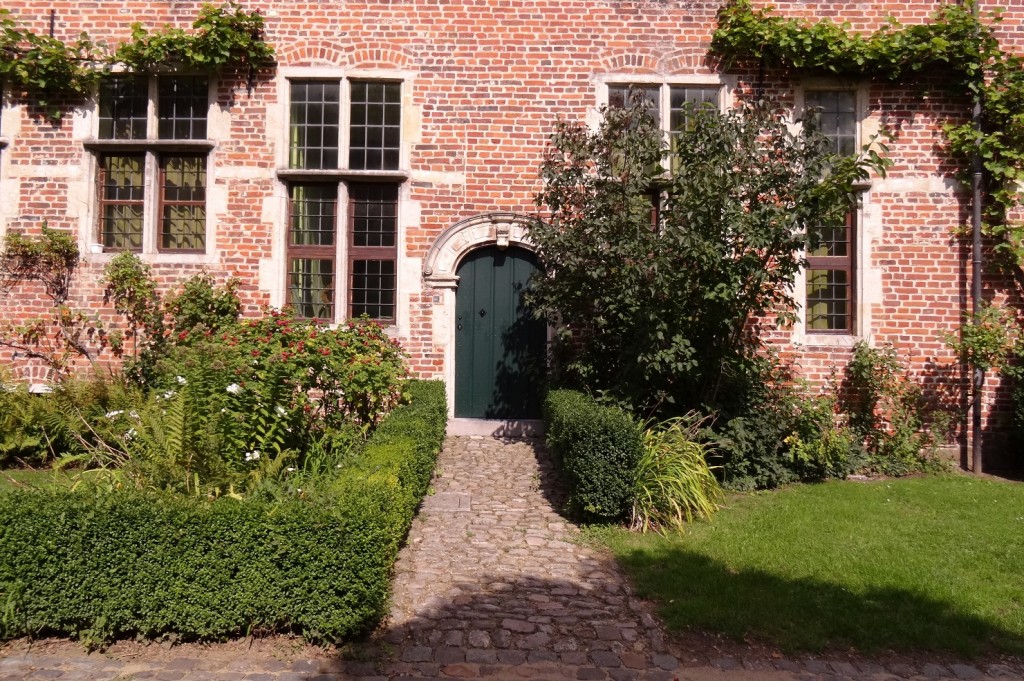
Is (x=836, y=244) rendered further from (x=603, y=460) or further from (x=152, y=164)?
(x=152, y=164)

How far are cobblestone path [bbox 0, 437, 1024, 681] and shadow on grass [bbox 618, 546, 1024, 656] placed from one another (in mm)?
148

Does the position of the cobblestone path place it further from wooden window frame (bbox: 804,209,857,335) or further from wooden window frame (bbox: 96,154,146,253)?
wooden window frame (bbox: 96,154,146,253)

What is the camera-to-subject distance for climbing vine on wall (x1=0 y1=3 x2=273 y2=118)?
841 cm

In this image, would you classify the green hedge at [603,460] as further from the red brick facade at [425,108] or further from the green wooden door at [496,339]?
the red brick facade at [425,108]

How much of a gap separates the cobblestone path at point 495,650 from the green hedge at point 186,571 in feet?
0.47

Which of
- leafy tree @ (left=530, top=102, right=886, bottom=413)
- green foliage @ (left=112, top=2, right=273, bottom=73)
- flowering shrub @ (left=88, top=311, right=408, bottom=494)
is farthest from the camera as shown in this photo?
green foliage @ (left=112, top=2, right=273, bottom=73)

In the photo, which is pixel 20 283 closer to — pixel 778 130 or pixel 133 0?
pixel 133 0

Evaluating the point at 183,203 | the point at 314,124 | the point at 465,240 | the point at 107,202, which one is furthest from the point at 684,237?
the point at 107,202

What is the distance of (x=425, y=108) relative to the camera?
884cm

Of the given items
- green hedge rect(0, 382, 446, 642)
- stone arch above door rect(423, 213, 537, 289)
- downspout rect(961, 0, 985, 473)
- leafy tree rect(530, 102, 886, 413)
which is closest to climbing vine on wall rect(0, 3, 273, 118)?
stone arch above door rect(423, 213, 537, 289)

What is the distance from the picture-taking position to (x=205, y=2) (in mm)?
8812

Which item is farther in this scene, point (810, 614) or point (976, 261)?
point (976, 261)

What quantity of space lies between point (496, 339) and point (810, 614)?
5.38 m

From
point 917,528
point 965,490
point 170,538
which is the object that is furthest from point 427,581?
point 965,490
